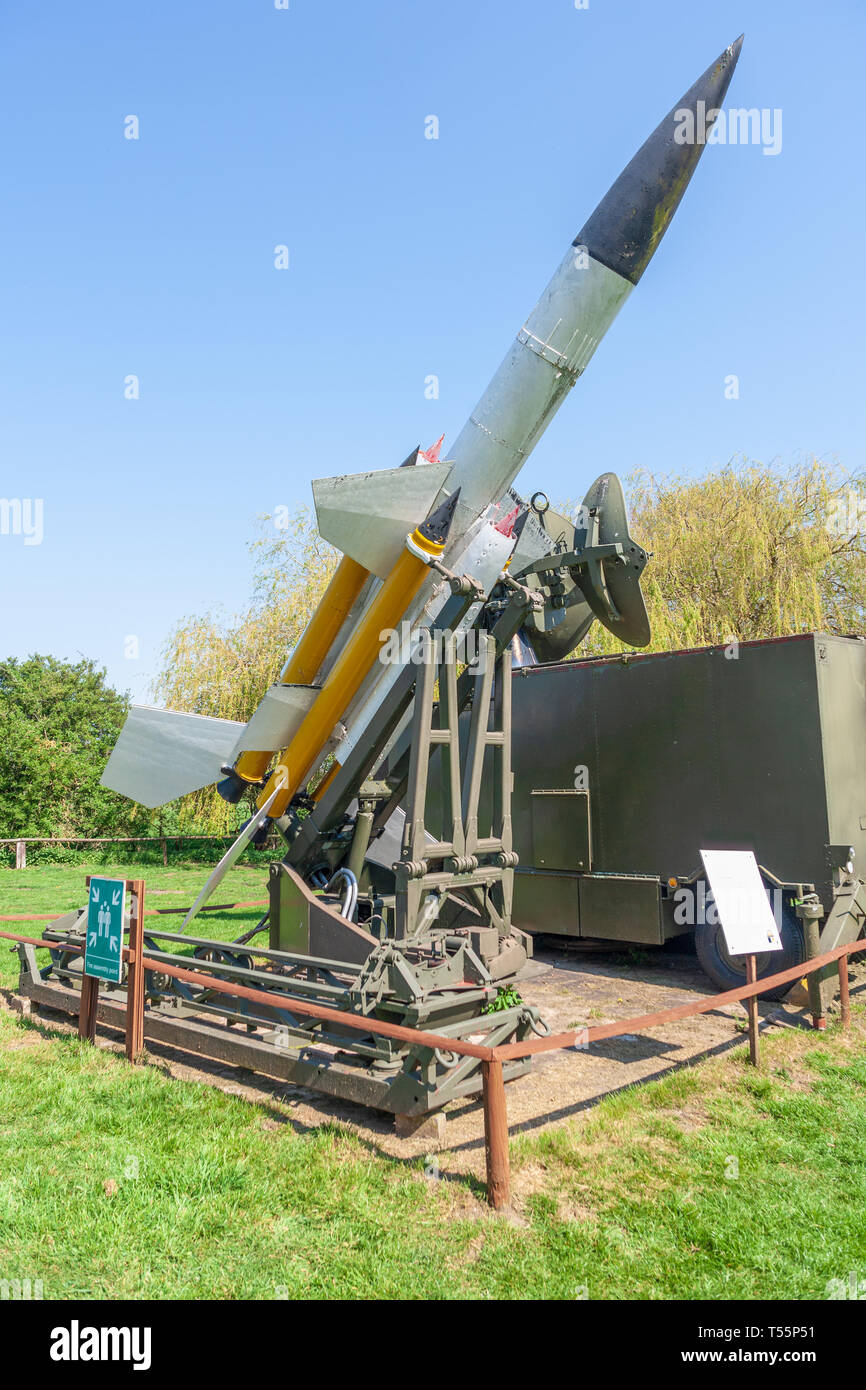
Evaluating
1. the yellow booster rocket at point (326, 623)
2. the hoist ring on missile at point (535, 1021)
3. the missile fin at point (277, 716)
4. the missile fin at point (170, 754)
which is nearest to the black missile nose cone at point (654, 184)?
the yellow booster rocket at point (326, 623)

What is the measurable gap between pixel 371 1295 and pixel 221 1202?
1028 mm

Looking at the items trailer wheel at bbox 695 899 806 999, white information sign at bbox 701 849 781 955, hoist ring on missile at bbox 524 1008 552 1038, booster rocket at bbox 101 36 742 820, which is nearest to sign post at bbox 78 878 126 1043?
booster rocket at bbox 101 36 742 820

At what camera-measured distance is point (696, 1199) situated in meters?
A: 3.93

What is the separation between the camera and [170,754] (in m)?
8.38

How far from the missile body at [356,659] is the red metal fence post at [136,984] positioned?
186 centimetres

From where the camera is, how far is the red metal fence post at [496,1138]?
3883 millimetres

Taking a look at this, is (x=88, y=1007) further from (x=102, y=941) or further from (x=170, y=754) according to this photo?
(x=170, y=754)

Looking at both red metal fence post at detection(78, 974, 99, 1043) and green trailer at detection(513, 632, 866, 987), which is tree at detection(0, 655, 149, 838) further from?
red metal fence post at detection(78, 974, 99, 1043)

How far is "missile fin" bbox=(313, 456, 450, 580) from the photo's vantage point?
6.78 m

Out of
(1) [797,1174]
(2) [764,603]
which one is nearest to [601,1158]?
(1) [797,1174]

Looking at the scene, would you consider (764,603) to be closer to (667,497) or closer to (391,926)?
(667,497)

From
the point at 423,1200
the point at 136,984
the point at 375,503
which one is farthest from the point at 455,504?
the point at 423,1200

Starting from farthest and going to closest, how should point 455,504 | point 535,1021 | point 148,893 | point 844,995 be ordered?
point 148,893
point 455,504
point 844,995
point 535,1021

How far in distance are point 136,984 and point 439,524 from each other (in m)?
3.98
